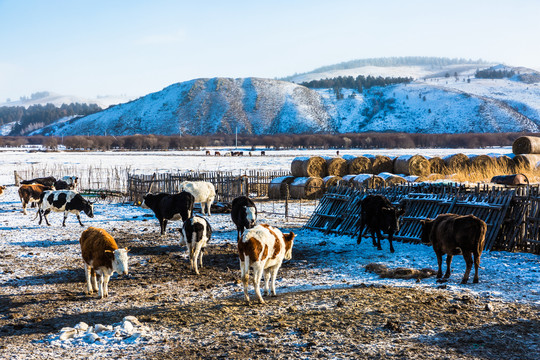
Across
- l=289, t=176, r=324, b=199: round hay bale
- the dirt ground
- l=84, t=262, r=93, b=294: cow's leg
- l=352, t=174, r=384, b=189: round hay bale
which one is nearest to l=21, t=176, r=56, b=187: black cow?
l=289, t=176, r=324, b=199: round hay bale

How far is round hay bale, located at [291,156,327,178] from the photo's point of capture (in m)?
29.3

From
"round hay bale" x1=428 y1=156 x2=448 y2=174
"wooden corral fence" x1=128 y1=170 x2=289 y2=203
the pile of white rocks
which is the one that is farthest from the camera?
"round hay bale" x1=428 y1=156 x2=448 y2=174

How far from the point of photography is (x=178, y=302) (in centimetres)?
900

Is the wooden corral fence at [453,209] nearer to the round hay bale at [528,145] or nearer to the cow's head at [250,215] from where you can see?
the cow's head at [250,215]

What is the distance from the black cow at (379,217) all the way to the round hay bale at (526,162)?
18137mm

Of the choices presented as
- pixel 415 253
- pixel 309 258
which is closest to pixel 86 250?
pixel 309 258

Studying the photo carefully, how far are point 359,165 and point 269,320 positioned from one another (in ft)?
77.7

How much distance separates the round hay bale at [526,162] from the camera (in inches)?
1131

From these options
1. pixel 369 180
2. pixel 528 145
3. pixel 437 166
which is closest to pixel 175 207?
pixel 369 180

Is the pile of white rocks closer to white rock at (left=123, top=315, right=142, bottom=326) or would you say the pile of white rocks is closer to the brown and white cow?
white rock at (left=123, top=315, right=142, bottom=326)

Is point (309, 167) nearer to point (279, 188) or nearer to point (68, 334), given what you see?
point (279, 188)

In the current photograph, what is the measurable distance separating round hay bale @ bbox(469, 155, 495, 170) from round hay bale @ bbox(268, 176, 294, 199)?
11646mm

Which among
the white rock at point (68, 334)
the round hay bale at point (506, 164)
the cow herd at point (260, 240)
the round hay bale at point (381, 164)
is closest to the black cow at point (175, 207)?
the cow herd at point (260, 240)

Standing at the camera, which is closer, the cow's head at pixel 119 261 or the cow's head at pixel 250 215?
the cow's head at pixel 119 261
